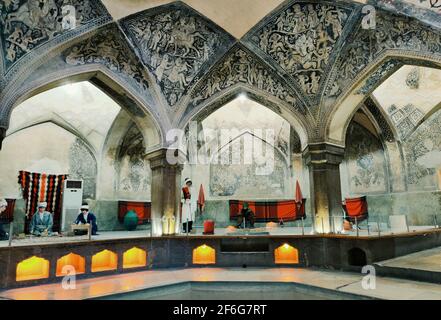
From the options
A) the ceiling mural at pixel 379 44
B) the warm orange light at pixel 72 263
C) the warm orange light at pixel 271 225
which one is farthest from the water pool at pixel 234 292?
the warm orange light at pixel 271 225

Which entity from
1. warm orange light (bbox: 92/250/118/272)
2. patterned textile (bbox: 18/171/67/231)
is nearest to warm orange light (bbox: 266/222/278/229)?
warm orange light (bbox: 92/250/118/272)

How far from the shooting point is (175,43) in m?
8.09

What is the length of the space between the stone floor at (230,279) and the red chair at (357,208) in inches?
235

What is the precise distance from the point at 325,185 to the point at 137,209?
799cm

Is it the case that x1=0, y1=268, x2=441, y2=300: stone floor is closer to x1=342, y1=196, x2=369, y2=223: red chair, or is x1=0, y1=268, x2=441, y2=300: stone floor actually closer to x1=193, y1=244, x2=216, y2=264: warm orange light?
x1=193, y1=244, x2=216, y2=264: warm orange light

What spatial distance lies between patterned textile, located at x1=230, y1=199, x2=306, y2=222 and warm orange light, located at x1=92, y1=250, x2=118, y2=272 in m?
6.64

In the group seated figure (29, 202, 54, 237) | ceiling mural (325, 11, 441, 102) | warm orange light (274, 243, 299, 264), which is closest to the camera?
ceiling mural (325, 11, 441, 102)

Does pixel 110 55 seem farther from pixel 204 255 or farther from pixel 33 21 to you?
pixel 204 255

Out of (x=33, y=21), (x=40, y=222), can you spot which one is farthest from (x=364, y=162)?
(x=33, y=21)

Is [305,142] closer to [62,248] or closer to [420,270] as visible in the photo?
[420,270]

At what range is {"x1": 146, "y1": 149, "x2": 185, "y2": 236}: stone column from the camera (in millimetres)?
8430

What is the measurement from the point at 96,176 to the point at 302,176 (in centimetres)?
864

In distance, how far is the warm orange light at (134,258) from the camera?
301 inches

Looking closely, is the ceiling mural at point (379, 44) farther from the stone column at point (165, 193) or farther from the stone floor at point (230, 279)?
the stone column at point (165, 193)
